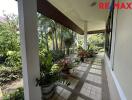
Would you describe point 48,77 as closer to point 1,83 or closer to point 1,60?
point 1,83

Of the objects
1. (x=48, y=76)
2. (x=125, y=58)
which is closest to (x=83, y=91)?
(x=48, y=76)

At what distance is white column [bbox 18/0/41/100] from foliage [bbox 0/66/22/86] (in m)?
2.66

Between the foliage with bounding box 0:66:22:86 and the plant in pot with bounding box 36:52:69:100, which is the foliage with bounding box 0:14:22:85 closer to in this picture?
the foliage with bounding box 0:66:22:86

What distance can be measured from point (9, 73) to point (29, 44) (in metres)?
3.21

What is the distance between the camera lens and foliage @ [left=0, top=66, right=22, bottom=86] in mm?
4418

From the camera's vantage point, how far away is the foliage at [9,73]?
14.5 ft

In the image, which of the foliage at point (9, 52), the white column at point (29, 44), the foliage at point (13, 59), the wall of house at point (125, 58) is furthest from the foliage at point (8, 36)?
the wall of house at point (125, 58)

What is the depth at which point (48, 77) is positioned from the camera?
8.84ft

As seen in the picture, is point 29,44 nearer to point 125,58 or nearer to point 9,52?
point 125,58

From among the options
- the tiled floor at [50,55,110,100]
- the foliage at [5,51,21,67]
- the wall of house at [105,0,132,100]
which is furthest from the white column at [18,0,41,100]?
the foliage at [5,51,21,67]

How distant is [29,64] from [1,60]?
3641 mm

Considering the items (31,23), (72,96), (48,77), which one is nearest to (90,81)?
(72,96)

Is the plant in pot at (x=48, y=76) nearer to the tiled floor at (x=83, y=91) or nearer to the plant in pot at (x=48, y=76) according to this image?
the plant in pot at (x=48, y=76)

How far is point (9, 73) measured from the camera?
458 cm
